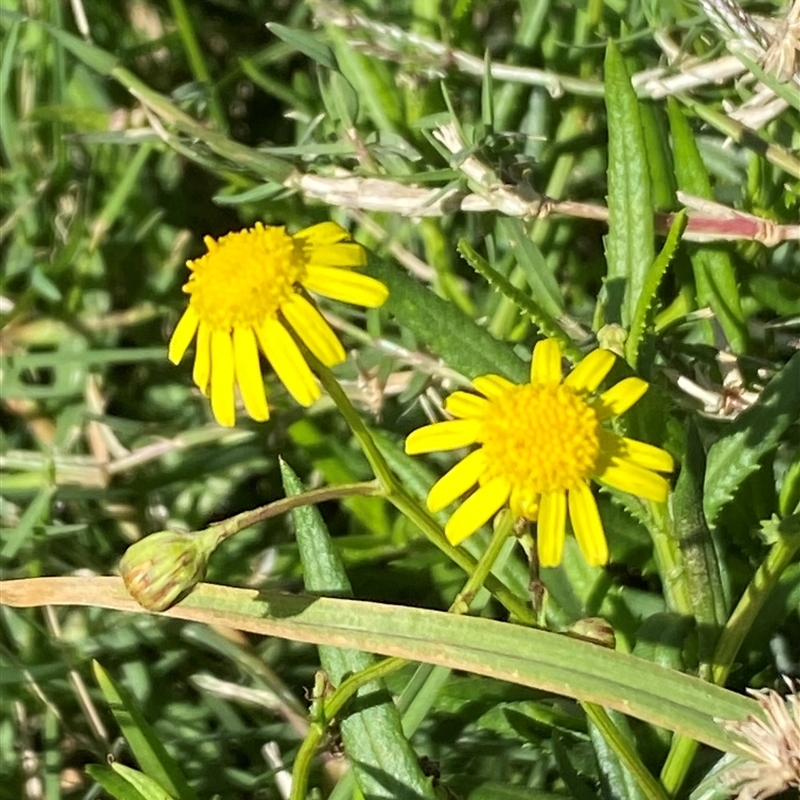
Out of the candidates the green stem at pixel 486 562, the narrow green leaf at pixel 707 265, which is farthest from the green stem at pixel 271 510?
the narrow green leaf at pixel 707 265

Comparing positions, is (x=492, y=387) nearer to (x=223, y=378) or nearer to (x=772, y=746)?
(x=223, y=378)

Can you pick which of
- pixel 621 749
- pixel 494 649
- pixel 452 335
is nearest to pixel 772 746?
pixel 621 749

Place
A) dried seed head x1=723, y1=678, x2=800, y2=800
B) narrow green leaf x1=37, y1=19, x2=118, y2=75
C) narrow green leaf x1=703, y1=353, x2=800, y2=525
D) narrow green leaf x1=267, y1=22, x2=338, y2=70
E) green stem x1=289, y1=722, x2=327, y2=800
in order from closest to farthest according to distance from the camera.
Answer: dried seed head x1=723, y1=678, x2=800, y2=800 < green stem x1=289, y1=722, x2=327, y2=800 < narrow green leaf x1=703, y1=353, x2=800, y2=525 < narrow green leaf x1=267, y1=22, x2=338, y2=70 < narrow green leaf x1=37, y1=19, x2=118, y2=75

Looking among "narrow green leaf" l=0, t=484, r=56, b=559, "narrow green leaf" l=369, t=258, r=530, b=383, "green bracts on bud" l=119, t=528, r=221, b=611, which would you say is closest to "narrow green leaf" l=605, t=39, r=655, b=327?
"narrow green leaf" l=369, t=258, r=530, b=383

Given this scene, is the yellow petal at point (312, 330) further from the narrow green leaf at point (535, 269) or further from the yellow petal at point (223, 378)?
the narrow green leaf at point (535, 269)

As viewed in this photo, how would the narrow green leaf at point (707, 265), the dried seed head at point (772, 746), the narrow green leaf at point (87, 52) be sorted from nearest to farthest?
the dried seed head at point (772, 746), the narrow green leaf at point (707, 265), the narrow green leaf at point (87, 52)

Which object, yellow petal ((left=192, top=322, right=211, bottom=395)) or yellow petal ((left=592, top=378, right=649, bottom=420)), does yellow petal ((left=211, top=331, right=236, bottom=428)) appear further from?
yellow petal ((left=592, top=378, right=649, bottom=420))

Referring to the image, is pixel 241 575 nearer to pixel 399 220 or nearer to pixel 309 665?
pixel 309 665
